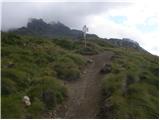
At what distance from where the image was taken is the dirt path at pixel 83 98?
1636 cm

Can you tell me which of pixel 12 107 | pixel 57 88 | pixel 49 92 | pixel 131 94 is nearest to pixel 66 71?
pixel 57 88

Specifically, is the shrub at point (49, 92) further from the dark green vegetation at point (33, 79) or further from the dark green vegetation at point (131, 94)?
the dark green vegetation at point (131, 94)

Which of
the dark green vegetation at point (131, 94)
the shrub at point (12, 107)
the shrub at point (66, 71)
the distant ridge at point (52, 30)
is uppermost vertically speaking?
the shrub at point (12, 107)

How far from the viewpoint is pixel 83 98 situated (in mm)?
18406

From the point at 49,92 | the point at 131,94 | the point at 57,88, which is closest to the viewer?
the point at 49,92

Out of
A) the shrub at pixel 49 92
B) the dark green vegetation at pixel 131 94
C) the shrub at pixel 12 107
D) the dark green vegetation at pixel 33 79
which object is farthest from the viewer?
the shrub at pixel 49 92

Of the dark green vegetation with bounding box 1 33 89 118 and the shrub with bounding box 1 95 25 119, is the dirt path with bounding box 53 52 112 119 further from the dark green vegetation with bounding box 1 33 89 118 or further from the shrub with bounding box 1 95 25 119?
the shrub with bounding box 1 95 25 119

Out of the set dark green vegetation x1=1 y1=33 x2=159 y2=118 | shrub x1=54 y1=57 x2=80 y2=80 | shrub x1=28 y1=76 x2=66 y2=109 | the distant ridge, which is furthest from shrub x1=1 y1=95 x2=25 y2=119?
the distant ridge

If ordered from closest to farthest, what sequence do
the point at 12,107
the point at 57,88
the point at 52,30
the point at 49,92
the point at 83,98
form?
the point at 12,107 < the point at 49,92 < the point at 57,88 < the point at 83,98 < the point at 52,30

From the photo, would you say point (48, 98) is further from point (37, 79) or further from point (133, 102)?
point (133, 102)

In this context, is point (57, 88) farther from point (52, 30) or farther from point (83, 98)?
point (52, 30)

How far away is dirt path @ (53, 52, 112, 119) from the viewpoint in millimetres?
16359

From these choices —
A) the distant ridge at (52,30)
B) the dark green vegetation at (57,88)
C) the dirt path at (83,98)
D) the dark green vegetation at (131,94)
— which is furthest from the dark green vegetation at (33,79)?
the distant ridge at (52,30)

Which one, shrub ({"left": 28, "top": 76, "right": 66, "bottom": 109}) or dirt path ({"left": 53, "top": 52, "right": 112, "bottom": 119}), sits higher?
shrub ({"left": 28, "top": 76, "right": 66, "bottom": 109})
